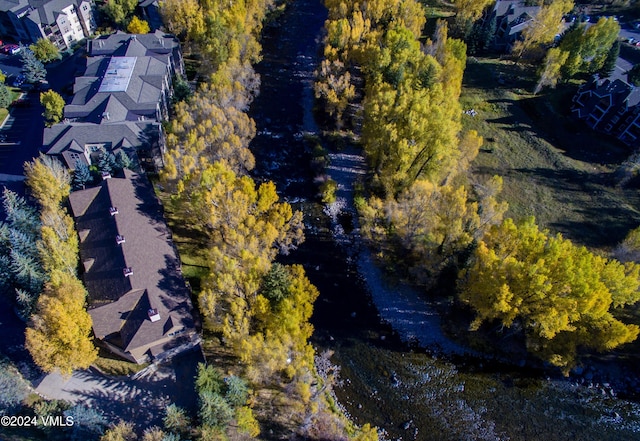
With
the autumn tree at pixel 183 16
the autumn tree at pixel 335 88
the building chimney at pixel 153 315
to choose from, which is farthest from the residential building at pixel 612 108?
the building chimney at pixel 153 315

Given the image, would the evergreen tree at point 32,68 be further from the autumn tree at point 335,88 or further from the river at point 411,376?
the river at point 411,376

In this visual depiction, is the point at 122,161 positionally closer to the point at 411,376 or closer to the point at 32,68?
the point at 32,68

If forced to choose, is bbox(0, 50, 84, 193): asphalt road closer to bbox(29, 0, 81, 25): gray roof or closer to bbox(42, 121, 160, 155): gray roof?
bbox(42, 121, 160, 155): gray roof

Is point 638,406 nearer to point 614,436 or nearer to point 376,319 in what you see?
point 614,436

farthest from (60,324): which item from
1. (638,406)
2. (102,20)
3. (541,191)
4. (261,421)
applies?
(102,20)

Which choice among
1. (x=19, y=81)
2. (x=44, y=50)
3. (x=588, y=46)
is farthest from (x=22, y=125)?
(x=588, y=46)

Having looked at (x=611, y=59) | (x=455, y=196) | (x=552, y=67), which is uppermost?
(x=611, y=59)
